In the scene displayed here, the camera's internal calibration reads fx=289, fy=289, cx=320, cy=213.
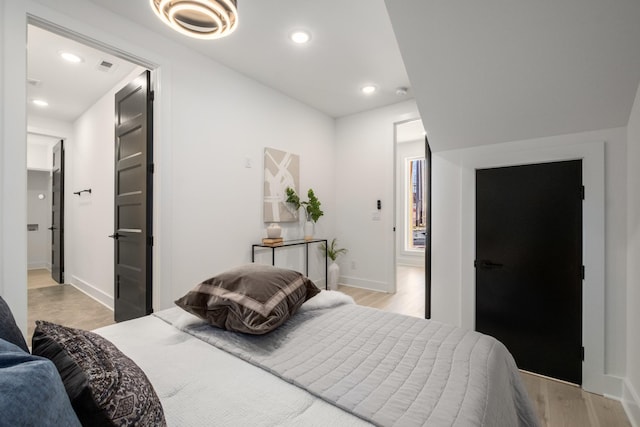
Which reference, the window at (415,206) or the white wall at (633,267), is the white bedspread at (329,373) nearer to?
the white wall at (633,267)

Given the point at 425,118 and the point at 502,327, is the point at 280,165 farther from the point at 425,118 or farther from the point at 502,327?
the point at 502,327

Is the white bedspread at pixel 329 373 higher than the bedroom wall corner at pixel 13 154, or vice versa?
the bedroom wall corner at pixel 13 154

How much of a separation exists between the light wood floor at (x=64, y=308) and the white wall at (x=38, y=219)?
6.93 feet

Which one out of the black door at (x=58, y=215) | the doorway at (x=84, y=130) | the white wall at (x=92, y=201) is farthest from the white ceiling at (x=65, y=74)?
the black door at (x=58, y=215)

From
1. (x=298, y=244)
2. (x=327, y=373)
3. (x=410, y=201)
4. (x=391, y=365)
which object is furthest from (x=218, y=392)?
(x=410, y=201)

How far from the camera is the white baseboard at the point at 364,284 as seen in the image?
4.29m

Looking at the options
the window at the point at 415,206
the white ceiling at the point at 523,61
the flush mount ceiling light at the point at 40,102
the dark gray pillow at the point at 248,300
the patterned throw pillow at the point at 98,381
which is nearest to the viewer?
the patterned throw pillow at the point at 98,381

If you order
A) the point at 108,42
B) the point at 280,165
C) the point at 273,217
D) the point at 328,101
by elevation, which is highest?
the point at 328,101

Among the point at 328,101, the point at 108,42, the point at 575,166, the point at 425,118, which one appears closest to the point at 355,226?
the point at 328,101

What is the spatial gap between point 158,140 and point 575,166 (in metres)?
3.30

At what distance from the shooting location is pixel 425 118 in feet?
7.41

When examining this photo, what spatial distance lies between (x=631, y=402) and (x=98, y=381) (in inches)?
104

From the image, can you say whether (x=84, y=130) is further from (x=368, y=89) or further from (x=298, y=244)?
(x=368, y=89)

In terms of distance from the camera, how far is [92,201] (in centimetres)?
403
